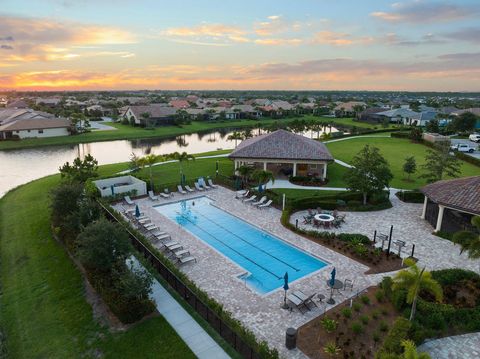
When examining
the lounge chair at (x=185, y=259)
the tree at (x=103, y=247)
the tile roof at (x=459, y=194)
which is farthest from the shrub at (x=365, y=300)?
the tree at (x=103, y=247)

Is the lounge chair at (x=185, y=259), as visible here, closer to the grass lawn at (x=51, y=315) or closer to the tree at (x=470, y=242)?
the grass lawn at (x=51, y=315)

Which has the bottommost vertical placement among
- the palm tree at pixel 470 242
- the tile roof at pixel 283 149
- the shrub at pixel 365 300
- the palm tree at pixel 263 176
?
the shrub at pixel 365 300

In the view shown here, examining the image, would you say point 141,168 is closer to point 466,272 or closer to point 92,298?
point 92,298

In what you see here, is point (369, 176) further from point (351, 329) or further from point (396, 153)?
point (396, 153)

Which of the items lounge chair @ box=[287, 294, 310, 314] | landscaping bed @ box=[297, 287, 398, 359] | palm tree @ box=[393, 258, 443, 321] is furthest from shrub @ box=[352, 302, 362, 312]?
palm tree @ box=[393, 258, 443, 321]

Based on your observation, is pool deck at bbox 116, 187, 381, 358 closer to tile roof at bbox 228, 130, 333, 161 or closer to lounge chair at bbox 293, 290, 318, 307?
lounge chair at bbox 293, 290, 318, 307

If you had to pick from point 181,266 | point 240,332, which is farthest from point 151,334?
point 181,266

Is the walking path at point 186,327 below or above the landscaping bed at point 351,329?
below
